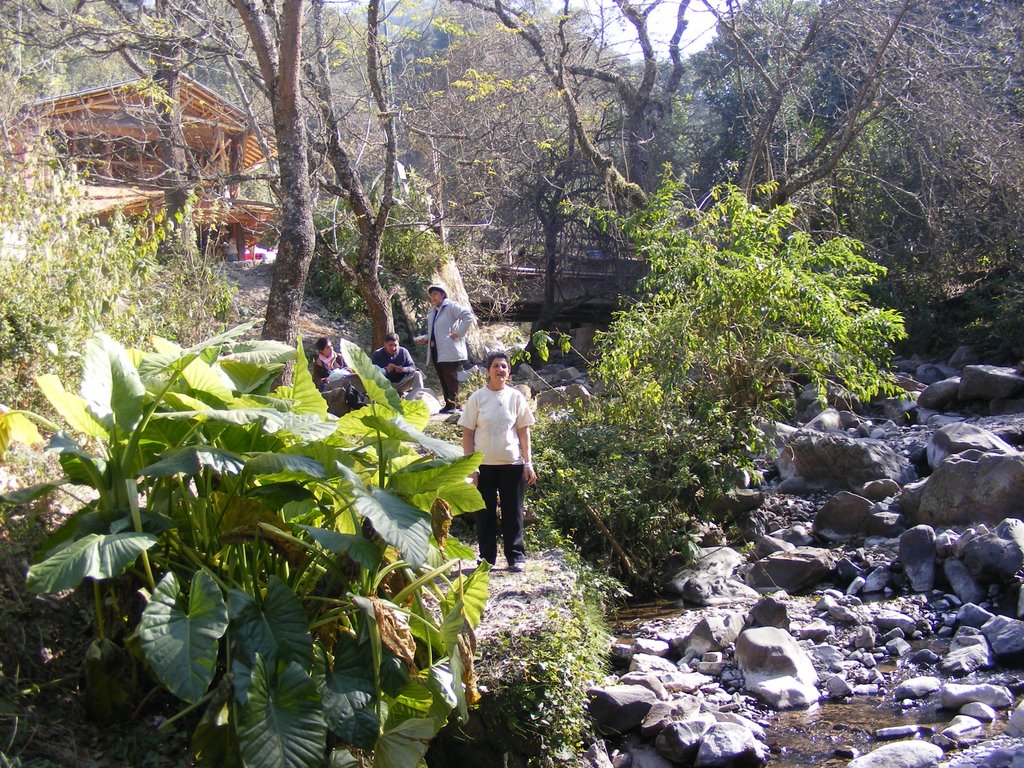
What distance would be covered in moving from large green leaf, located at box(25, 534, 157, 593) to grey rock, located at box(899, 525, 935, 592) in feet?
22.8

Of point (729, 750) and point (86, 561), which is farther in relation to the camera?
point (729, 750)

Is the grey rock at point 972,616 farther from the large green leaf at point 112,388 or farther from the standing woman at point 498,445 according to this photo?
the large green leaf at point 112,388

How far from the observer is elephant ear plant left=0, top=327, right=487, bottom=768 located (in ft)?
11.9

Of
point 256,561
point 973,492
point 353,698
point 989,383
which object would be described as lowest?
point 973,492

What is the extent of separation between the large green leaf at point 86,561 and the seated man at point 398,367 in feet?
22.2

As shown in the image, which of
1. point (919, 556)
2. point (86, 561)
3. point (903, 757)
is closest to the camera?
point (86, 561)

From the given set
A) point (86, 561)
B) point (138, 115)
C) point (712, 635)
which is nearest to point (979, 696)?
point (712, 635)

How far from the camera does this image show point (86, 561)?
347 cm

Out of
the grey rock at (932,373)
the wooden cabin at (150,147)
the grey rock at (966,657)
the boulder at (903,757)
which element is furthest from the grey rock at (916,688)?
the grey rock at (932,373)

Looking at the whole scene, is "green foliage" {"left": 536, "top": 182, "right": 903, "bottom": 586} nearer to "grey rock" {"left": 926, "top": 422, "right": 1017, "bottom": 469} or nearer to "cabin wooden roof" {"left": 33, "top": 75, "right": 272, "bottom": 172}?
"grey rock" {"left": 926, "top": 422, "right": 1017, "bottom": 469}

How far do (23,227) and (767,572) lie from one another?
685cm

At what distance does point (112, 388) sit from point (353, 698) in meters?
1.54

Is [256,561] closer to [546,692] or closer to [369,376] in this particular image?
[369,376]

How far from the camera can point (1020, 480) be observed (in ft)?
30.3
